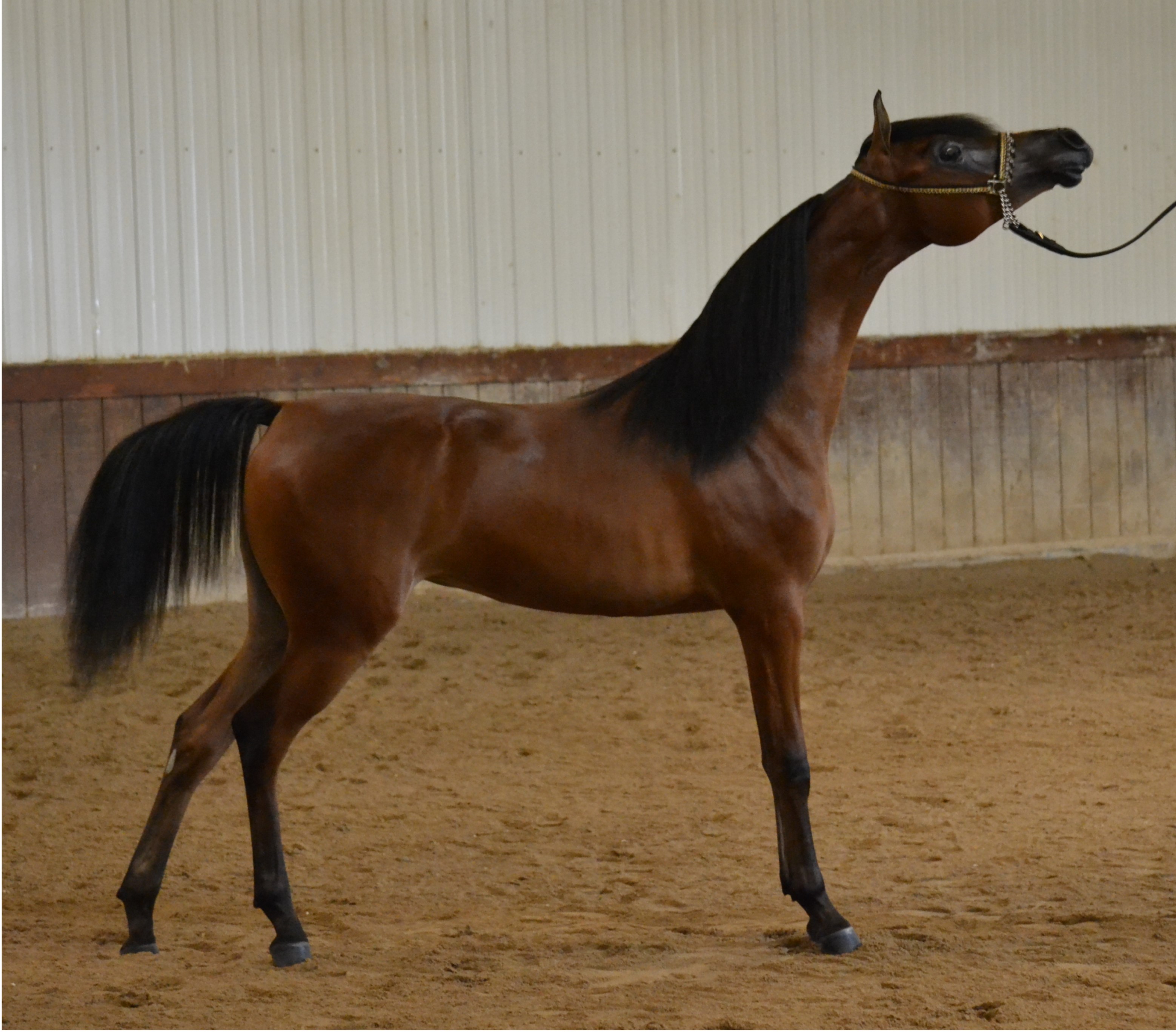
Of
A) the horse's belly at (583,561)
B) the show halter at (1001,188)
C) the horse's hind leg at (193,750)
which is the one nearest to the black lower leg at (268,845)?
the horse's hind leg at (193,750)

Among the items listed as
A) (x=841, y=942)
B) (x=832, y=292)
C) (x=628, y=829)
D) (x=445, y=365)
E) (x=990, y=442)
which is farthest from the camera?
(x=990, y=442)

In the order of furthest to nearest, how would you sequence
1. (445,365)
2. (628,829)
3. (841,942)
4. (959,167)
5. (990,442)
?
(990,442)
(445,365)
(628,829)
(959,167)
(841,942)

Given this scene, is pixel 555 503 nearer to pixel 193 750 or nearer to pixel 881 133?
pixel 193 750

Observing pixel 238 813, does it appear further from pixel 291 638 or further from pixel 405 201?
pixel 405 201

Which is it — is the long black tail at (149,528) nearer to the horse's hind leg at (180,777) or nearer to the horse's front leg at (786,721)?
the horse's hind leg at (180,777)

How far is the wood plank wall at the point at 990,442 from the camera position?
25.8 feet

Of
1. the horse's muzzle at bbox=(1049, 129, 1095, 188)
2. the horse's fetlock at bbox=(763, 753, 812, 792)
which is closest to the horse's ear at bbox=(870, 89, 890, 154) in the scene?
the horse's muzzle at bbox=(1049, 129, 1095, 188)

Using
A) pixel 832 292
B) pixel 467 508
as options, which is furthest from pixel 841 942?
pixel 832 292

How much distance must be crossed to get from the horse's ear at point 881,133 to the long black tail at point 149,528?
153 cm

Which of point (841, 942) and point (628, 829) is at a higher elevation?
point (841, 942)

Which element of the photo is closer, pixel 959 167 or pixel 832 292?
pixel 959 167

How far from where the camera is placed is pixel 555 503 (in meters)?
3.11

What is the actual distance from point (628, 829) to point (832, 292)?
5.70 ft

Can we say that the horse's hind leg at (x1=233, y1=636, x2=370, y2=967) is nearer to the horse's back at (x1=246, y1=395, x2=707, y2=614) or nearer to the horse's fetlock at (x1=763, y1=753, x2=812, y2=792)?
the horse's back at (x1=246, y1=395, x2=707, y2=614)
